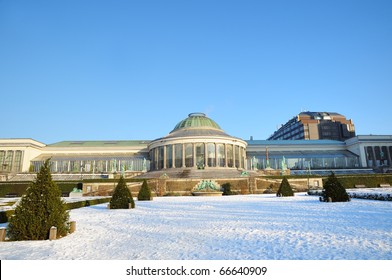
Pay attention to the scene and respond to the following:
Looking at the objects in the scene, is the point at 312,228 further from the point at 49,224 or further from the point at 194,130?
the point at 194,130

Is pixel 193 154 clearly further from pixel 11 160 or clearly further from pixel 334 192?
pixel 11 160

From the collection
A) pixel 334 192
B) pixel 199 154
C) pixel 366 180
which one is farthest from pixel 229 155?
pixel 334 192

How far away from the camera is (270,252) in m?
8.09

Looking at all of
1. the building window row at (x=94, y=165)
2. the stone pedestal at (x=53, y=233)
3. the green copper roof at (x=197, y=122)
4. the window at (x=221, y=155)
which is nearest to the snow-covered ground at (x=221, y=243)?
the stone pedestal at (x=53, y=233)

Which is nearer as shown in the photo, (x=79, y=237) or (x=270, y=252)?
(x=270, y=252)

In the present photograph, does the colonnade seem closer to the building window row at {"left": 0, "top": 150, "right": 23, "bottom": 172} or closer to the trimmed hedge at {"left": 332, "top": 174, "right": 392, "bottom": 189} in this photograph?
the trimmed hedge at {"left": 332, "top": 174, "right": 392, "bottom": 189}

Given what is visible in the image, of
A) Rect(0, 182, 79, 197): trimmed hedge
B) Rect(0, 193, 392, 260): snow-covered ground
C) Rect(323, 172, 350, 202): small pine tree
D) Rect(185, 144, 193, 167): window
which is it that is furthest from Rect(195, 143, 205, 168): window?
Rect(0, 193, 392, 260): snow-covered ground

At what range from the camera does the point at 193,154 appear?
67250 mm

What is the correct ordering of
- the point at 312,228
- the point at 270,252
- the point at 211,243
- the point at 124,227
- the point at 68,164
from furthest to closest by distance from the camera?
the point at 68,164
the point at 124,227
the point at 312,228
the point at 211,243
the point at 270,252

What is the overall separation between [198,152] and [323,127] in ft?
295

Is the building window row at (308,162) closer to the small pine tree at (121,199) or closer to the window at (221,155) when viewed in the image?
the window at (221,155)

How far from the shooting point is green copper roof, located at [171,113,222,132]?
76.9m

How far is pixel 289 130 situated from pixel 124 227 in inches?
5837
